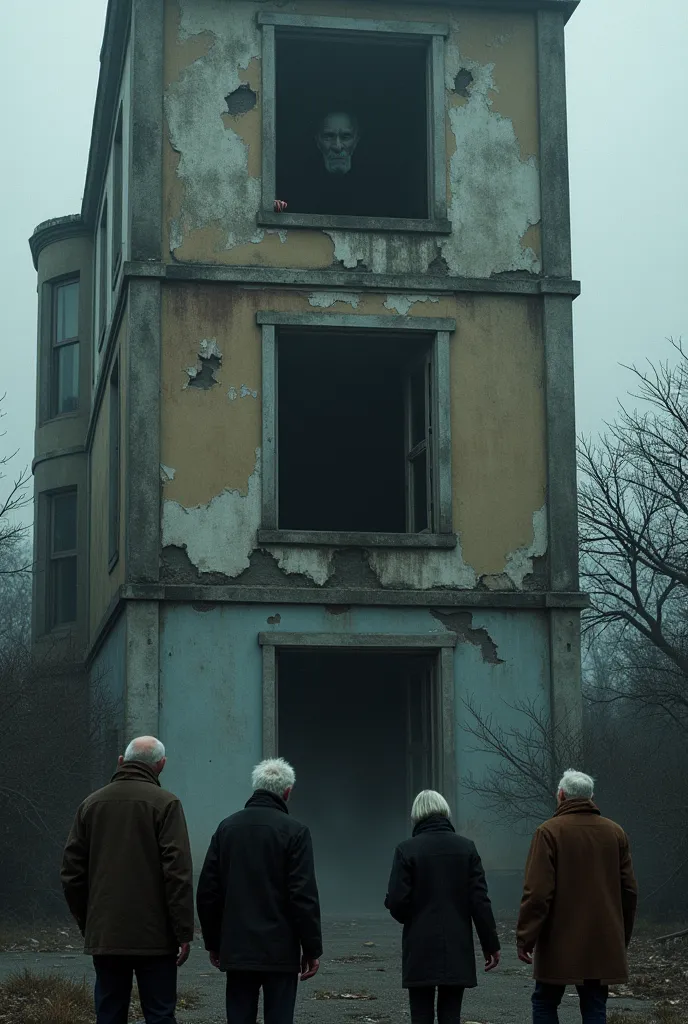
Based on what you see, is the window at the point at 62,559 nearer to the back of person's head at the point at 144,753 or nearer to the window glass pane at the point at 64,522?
the window glass pane at the point at 64,522

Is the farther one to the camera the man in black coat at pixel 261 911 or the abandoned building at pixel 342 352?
the abandoned building at pixel 342 352

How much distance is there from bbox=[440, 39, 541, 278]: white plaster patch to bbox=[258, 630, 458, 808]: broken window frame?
4112mm

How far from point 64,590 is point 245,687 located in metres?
9.49

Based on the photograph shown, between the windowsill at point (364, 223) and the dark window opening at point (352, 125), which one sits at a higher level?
the dark window opening at point (352, 125)

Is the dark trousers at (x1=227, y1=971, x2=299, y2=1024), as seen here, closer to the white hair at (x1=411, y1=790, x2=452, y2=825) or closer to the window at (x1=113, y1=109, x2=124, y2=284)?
the white hair at (x1=411, y1=790, x2=452, y2=825)

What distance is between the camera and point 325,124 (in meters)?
18.2

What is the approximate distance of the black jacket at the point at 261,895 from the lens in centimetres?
680

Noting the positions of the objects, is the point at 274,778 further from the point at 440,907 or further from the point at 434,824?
the point at 440,907

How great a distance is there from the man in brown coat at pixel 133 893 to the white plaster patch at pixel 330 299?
9321mm

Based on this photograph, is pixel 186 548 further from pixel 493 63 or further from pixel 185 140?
pixel 493 63

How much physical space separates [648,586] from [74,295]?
1074cm

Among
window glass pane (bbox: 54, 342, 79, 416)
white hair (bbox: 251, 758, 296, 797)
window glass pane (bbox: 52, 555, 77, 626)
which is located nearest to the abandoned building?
window glass pane (bbox: 52, 555, 77, 626)

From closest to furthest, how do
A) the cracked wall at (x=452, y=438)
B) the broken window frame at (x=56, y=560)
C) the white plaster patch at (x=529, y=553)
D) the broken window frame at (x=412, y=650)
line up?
the broken window frame at (x=412, y=650) < the cracked wall at (x=452, y=438) < the white plaster patch at (x=529, y=553) < the broken window frame at (x=56, y=560)

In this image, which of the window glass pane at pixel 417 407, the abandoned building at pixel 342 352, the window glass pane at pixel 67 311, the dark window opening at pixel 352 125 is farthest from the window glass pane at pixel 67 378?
the window glass pane at pixel 417 407
